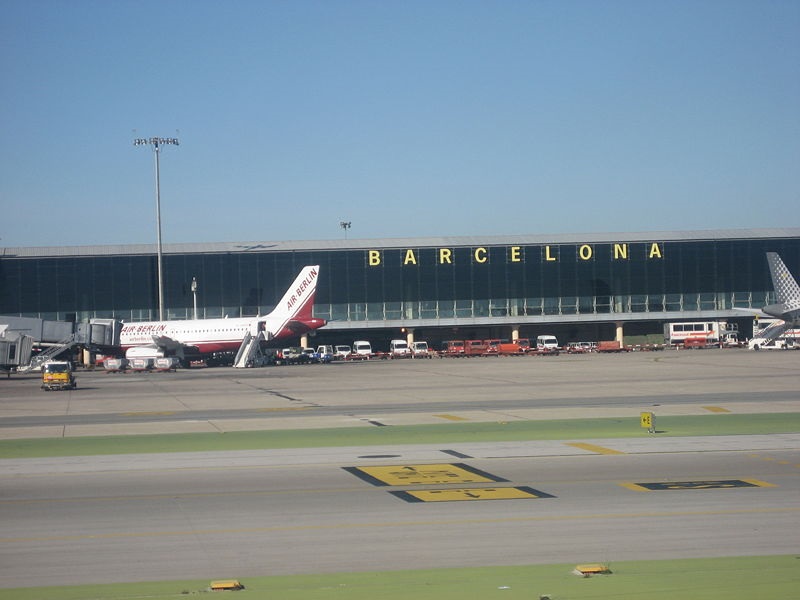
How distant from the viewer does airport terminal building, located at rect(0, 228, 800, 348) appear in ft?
368

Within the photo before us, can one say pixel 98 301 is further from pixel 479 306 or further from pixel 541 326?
pixel 541 326

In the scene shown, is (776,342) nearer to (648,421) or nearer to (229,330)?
(229,330)

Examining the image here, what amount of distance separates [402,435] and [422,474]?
767 centimetres

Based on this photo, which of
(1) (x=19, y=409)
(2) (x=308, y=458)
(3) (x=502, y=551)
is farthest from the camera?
(1) (x=19, y=409)

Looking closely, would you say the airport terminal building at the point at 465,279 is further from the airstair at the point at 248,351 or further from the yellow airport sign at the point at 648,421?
the yellow airport sign at the point at 648,421

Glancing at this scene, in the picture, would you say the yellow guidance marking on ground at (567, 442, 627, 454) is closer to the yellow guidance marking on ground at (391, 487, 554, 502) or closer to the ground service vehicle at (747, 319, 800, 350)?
the yellow guidance marking on ground at (391, 487, 554, 502)

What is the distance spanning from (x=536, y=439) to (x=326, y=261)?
8896 centimetres

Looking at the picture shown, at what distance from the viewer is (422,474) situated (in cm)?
2100

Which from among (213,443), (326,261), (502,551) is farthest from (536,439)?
(326,261)

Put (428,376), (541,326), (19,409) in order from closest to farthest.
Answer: (19,409)
(428,376)
(541,326)

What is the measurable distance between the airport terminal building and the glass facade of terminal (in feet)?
0.39

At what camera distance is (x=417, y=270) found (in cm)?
11569

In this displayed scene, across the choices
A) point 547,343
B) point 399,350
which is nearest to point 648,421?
point 547,343

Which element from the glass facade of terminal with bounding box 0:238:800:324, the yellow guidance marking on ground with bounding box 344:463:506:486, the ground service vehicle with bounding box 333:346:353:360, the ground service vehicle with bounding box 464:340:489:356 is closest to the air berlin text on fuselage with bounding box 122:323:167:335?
the glass facade of terminal with bounding box 0:238:800:324
